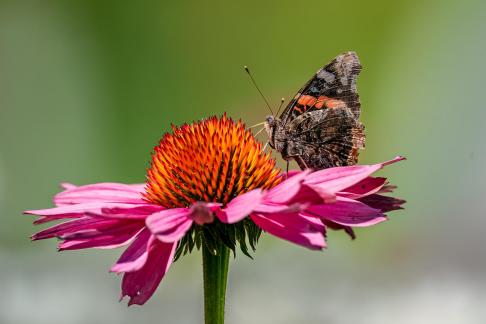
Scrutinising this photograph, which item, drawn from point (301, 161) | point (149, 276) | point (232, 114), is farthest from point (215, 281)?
point (232, 114)

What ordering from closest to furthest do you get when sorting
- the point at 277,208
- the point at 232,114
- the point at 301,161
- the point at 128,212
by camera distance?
the point at 277,208 → the point at 128,212 → the point at 301,161 → the point at 232,114

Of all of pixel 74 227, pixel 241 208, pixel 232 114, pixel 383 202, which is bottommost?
pixel 383 202

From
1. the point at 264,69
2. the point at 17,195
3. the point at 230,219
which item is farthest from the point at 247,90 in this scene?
the point at 230,219

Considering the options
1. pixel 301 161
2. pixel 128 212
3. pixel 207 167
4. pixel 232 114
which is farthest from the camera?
pixel 232 114

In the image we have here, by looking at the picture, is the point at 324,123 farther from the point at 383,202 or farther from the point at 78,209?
the point at 78,209

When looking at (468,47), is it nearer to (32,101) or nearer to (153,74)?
(153,74)

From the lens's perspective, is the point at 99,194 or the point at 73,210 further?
the point at 99,194
